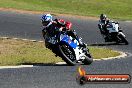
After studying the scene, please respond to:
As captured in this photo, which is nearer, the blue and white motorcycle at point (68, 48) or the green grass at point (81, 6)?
the blue and white motorcycle at point (68, 48)

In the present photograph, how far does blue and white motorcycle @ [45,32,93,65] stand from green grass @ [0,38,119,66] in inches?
28.5

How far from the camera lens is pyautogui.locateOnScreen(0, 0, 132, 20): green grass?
41.4 meters

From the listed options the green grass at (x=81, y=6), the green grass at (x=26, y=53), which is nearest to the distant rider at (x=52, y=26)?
the green grass at (x=26, y=53)

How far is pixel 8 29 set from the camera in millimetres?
28016

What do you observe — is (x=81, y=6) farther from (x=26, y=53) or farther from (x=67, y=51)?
(x=67, y=51)

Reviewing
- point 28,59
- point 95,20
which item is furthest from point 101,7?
point 28,59

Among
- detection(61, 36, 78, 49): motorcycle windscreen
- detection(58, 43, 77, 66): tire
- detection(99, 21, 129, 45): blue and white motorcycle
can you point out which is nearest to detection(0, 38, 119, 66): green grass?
detection(58, 43, 77, 66): tire

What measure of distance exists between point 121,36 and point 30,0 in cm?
2298

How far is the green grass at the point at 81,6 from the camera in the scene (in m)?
41.4

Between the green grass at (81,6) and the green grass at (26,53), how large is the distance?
19.5 meters

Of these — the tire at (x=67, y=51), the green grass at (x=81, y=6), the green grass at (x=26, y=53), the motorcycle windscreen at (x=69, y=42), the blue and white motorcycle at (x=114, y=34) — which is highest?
the motorcycle windscreen at (x=69, y=42)

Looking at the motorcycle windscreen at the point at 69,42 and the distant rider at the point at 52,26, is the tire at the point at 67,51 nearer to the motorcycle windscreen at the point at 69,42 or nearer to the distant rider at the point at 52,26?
the motorcycle windscreen at the point at 69,42

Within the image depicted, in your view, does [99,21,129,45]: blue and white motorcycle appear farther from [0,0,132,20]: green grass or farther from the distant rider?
[0,0,132,20]: green grass

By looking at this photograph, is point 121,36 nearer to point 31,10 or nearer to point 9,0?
point 31,10
